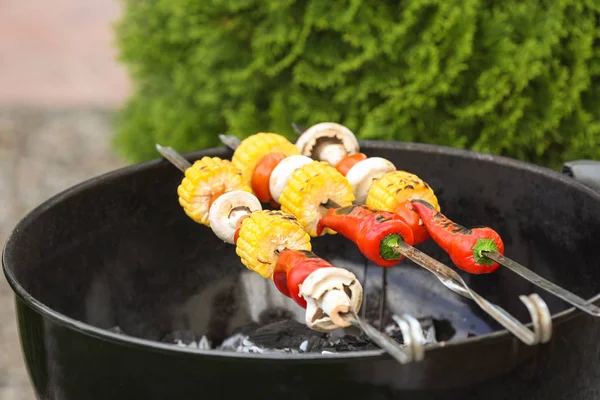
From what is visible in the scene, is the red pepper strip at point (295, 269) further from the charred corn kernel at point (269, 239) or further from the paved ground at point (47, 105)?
the paved ground at point (47, 105)

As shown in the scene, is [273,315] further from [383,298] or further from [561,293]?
[561,293]

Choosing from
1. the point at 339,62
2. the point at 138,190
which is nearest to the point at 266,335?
the point at 138,190

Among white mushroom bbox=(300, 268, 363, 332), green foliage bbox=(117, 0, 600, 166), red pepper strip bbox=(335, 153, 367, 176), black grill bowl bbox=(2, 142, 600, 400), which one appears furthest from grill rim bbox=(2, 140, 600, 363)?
green foliage bbox=(117, 0, 600, 166)

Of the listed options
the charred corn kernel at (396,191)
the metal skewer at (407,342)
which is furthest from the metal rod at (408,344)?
the charred corn kernel at (396,191)

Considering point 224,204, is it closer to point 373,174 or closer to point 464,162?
point 373,174

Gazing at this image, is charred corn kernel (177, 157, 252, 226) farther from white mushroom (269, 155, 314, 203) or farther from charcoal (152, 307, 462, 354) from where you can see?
charcoal (152, 307, 462, 354)
